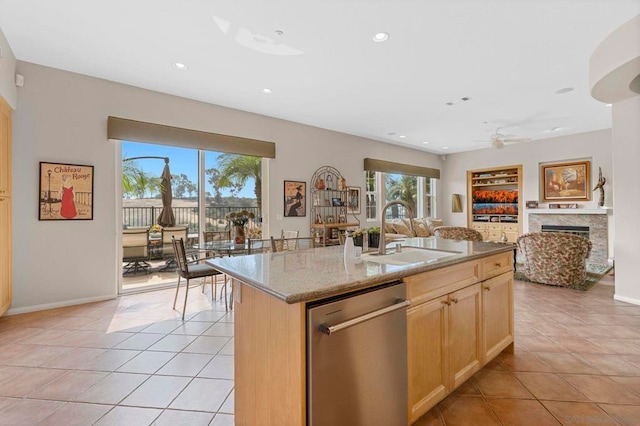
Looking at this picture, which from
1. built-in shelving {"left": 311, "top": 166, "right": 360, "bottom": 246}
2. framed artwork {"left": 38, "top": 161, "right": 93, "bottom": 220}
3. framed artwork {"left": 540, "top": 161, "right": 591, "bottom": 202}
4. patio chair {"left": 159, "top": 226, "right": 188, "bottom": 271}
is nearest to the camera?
framed artwork {"left": 38, "top": 161, "right": 93, "bottom": 220}

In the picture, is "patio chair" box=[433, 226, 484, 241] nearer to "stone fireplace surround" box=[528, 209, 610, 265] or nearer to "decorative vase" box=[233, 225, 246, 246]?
"decorative vase" box=[233, 225, 246, 246]

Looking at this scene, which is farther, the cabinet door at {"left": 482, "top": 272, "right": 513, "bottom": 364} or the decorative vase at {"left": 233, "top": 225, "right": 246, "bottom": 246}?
the decorative vase at {"left": 233, "top": 225, "right": 246, "bottom": 246}

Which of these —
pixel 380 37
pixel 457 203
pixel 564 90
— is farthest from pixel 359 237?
pixel 457 203

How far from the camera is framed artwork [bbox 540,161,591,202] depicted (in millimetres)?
6889

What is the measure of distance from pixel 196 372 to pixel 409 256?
5.80 ft

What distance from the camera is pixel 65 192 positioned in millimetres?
3660

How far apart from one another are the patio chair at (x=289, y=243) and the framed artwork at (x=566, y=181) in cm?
633

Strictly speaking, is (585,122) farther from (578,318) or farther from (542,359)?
(542,359)

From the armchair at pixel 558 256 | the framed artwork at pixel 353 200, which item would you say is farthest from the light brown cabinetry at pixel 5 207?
the armchair at pixel 558 256

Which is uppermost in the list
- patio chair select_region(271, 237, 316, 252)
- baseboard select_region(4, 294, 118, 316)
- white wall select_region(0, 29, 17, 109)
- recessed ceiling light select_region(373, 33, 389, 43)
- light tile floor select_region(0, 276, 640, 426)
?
recessed ceiling light select_region(373, 33, 389, 43)

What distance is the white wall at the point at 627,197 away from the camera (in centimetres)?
373

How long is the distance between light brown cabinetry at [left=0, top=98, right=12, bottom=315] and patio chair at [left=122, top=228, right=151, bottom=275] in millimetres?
1168

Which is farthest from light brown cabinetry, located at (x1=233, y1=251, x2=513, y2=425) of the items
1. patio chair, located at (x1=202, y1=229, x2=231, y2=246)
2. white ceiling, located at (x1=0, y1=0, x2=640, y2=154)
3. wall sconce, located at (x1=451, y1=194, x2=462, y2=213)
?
wall sconce, located at (x1=451, y1=194, x2=462, y2=213)

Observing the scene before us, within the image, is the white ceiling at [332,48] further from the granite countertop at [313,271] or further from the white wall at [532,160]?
the white wall at [532,160]
